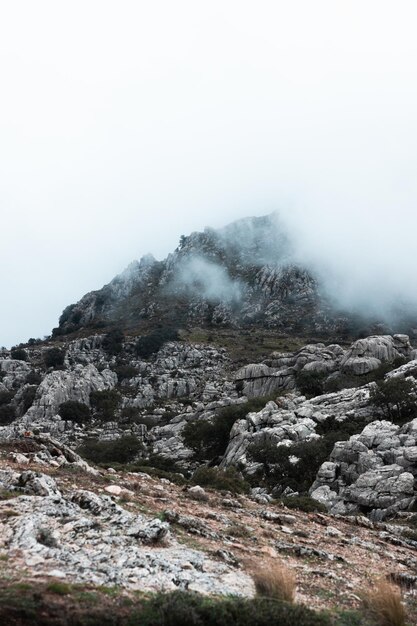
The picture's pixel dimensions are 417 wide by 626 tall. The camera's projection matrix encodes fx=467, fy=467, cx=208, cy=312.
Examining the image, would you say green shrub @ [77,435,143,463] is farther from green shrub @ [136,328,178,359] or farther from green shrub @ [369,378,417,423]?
green shrub @ [136,328,178,359]

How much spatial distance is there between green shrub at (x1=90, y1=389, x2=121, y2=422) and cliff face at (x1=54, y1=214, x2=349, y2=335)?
51.8 meters

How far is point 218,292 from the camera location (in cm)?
15688

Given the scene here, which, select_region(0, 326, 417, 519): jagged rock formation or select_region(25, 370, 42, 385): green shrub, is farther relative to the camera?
select_region(25, 370, 42, 385): green shrub

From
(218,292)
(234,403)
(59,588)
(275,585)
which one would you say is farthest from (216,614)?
(218,292)

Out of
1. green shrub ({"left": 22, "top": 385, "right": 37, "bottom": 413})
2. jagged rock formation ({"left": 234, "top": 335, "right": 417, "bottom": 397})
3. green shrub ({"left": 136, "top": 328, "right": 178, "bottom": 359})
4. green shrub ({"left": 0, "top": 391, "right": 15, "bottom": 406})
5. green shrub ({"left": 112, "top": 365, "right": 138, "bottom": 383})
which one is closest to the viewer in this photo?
jagged rock formation ({"left": 234, "top": 335, "right": 417, "bottom": 397})

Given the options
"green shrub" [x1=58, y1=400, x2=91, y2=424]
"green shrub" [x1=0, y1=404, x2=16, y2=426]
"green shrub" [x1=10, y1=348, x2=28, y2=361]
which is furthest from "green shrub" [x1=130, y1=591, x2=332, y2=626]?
"green shrub" [x1=10, y1=348, x2=28, y2=361]

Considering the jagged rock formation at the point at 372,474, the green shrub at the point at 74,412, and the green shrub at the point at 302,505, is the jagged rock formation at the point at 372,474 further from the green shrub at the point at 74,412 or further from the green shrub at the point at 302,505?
the green shrub at the point at 74,412

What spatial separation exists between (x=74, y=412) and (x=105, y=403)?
705cm

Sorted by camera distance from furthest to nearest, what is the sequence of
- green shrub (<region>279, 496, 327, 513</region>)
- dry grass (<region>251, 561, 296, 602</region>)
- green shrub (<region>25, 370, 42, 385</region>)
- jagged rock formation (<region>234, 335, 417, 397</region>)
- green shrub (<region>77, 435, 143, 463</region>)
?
1. green shrub (<region>25, 370, 42, 385</region>)
2. jagged rock formation (<region>234, 335, 417, 397</region>)
3. green shrub (<region>77, 435, 143, 463</region>)
4. green shrub (<region>279, 496, 327, 513</region>)
5. dry grass (<region>251, 561, 296, 602</region>)

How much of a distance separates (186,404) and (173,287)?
8811cm

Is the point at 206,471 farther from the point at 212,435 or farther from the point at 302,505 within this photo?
the point at 212,435

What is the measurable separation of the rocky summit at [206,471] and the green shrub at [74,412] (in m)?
0.23

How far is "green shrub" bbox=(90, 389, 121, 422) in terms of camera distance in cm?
7800

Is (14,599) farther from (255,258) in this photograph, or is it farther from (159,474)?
(255,258)
